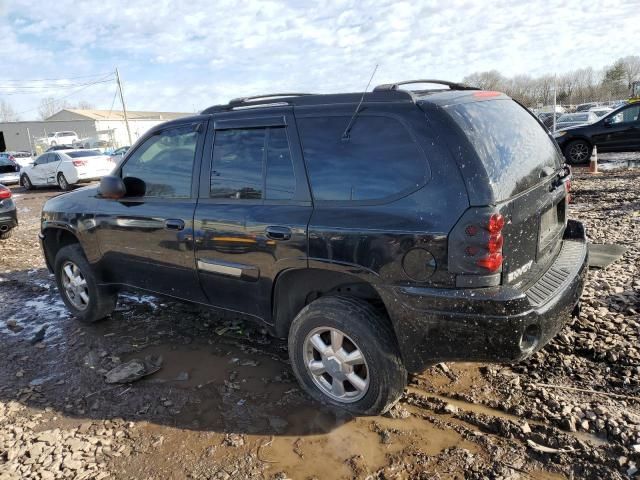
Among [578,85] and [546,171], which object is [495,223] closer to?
[546,171]

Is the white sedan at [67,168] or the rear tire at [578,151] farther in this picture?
the white sedan at [67,168]

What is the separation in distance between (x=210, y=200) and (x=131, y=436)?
1.64 metres

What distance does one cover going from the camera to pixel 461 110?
2709 mm

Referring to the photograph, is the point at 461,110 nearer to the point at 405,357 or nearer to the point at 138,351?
the point at 405,357

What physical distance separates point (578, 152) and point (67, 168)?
16870 mm

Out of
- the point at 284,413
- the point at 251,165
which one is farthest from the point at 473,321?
the point at 251,165

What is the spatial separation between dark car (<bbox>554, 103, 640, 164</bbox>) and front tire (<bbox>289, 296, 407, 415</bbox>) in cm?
1315

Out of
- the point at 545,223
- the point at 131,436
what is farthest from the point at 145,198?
the point at 545,223

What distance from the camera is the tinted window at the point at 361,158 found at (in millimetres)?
2654

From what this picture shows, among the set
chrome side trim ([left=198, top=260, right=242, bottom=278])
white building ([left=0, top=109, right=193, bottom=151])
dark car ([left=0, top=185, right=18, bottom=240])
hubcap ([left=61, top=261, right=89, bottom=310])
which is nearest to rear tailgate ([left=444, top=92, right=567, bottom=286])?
chrome side trim ([left=198, top=260, right=242, bottom=278])

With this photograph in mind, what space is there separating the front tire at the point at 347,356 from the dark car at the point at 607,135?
1315cm

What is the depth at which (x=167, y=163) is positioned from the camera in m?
3.89

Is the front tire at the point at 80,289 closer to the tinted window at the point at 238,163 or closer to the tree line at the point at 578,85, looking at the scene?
the tinted window at the point at 238,163

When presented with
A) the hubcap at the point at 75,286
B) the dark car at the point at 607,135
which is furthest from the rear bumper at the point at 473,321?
the dark car at the point at 607,135
